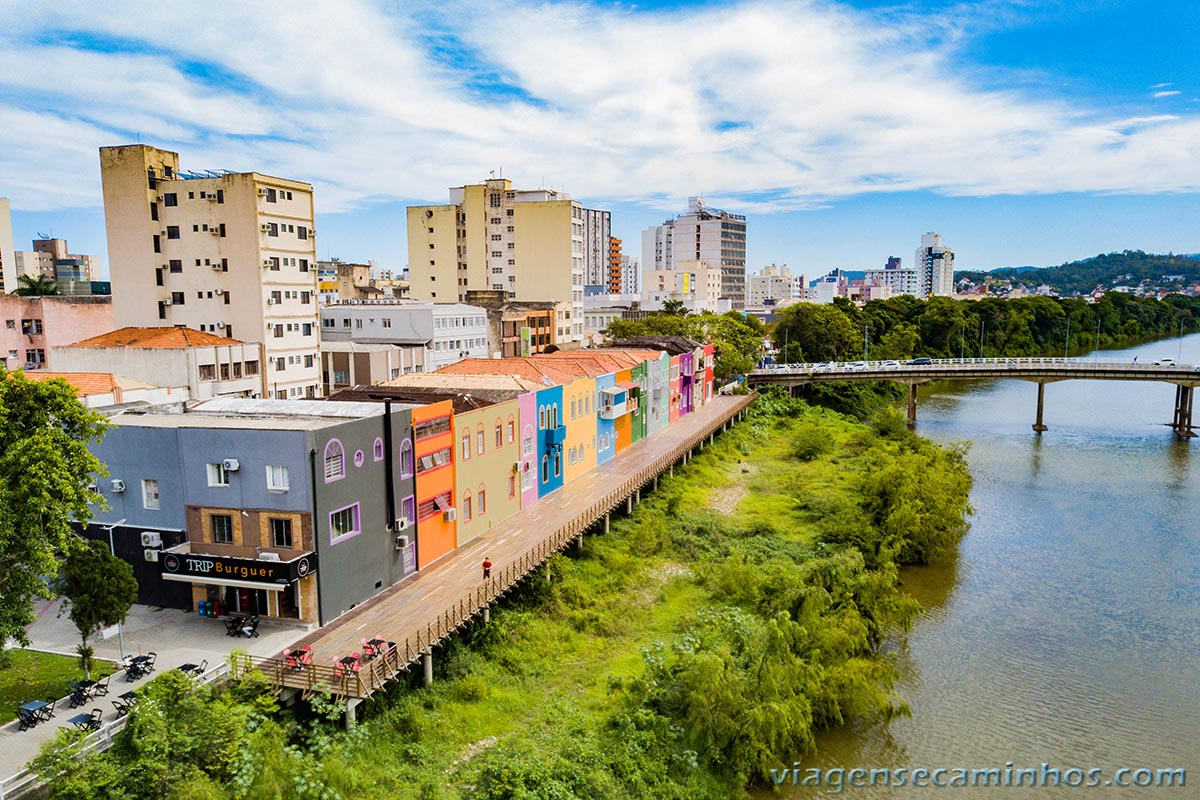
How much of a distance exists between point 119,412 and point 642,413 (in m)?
34.0

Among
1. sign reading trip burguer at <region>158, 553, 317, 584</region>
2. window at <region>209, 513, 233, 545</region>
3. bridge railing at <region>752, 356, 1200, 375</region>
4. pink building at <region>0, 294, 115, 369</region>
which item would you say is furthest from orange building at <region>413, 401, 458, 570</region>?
bridge railing at <region>752, 356, 1200, 375</region>

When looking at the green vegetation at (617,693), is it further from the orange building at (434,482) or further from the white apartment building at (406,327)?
the white apartment building at (406,327)

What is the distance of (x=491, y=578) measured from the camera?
29234mm

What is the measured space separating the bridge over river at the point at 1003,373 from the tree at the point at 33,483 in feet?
230

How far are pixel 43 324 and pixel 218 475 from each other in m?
36.8

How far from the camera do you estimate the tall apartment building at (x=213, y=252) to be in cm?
4800

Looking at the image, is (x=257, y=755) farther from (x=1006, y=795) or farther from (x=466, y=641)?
(x=1006, y=795)

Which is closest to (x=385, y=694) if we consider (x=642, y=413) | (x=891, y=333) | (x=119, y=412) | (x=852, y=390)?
(x=119, y=412)

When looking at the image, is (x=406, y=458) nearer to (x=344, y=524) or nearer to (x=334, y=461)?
(x=344, y=524)

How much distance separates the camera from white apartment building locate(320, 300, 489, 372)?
6047cm

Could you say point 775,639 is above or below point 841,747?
above

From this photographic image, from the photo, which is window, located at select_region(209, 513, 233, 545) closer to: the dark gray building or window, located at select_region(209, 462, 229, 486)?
the dark gray building

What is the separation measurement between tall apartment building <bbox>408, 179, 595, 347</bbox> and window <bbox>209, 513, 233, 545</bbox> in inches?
2390

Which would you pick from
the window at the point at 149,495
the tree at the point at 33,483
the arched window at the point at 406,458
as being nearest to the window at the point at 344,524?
the arched window at the point at 406,458
